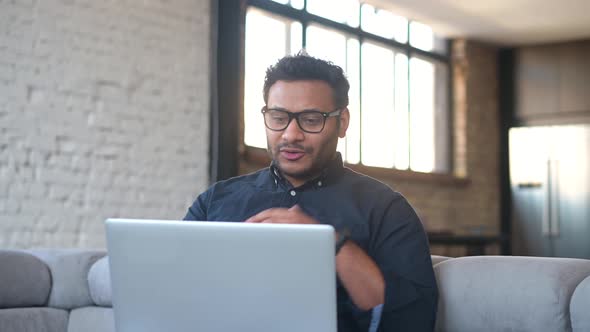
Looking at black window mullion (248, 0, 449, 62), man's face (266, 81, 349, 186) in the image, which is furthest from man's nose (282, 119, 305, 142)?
black window mullion (248, 0, 449, 62)

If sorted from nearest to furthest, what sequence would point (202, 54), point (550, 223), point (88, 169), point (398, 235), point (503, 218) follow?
point (398, 235)
point (88, 169)
point (202, 54)
point (550, 223)
point (503, 218)

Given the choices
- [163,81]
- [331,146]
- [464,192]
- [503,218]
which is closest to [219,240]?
[331,146]

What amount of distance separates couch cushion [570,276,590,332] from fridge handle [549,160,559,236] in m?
8.06

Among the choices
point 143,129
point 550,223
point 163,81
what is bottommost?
point 550,223

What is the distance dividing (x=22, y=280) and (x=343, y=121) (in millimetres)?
1276

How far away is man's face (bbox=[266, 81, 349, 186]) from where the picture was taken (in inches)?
→ 75.2

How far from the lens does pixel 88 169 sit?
4953 mm

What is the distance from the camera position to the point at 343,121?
1983 mm

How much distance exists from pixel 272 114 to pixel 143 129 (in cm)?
353

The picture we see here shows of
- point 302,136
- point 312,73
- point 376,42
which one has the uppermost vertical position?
point 376,42

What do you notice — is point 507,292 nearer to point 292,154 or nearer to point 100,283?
point 292,154

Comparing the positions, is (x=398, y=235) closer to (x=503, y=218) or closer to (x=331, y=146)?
(x=331, y=146)

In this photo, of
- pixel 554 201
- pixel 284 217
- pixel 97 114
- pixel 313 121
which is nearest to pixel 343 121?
pixel 313 121

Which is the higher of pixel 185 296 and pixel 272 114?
pixel 272 114
